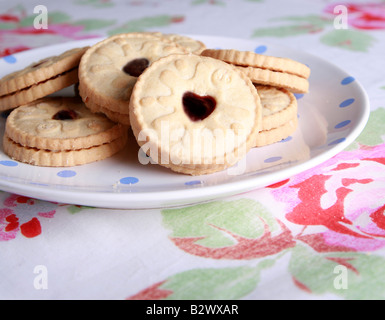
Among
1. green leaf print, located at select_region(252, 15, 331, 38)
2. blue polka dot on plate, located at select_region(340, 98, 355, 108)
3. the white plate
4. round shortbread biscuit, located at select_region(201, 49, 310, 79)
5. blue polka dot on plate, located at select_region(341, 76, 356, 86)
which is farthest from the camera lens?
green leaf print, located at select_region(252, 15, 331, 38)

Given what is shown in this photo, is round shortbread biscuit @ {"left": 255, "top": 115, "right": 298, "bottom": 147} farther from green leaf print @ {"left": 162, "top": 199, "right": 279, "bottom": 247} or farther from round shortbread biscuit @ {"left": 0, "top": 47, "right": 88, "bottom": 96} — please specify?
round shortbread biscuit @ {"left": 0, "top": 47, "right": 88, "bottom": 96}

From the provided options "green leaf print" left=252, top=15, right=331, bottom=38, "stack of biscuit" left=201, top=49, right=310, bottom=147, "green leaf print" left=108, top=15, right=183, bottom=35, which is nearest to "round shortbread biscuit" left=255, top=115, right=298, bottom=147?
"stack of biscuit" left=201, top=49, right=310, bottom=147

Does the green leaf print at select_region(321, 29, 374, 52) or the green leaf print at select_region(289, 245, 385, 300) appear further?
the green leaf print at select_region(321, 29, 374, 52)

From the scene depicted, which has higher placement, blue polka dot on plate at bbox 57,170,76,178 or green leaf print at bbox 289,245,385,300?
blue polka dot on plate at bbox 57,170,76,178

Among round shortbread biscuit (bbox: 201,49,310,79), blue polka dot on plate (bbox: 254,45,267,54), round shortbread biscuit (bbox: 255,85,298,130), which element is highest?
round shortbread biscuit (bbox: 201,49,310,79)

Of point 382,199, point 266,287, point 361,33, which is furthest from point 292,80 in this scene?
point 361,33

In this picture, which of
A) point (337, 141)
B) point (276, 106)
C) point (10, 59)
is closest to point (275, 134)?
point (276, 106)
